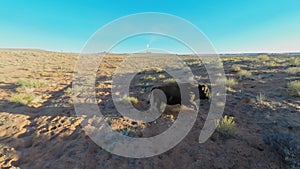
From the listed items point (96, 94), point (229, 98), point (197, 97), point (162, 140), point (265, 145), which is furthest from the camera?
point (96, 94)

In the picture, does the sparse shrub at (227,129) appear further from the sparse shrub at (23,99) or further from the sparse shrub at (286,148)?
the sparse shrub at (23,99)

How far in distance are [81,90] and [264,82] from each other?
31.6 ft

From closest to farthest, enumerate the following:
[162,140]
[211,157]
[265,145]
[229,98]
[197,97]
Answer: [211,157]
[265,145]
[162,140]
[197,97]
[229,98]

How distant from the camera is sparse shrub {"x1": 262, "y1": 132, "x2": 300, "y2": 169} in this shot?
13.0 feet

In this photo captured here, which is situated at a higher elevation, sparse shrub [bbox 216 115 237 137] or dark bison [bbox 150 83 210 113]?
dark bison [bbox 150 83 210 113]

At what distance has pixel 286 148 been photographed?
4215 millimetres

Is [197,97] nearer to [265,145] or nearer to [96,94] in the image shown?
[265,145]

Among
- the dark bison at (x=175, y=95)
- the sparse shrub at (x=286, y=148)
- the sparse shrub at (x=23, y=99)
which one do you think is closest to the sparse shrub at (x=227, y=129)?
the sparse shrub at (x=286, y=148)

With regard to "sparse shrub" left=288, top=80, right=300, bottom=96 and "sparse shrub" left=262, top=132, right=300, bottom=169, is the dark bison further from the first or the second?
"sparse shrub" left=288, top=80, right=300, bottom=96

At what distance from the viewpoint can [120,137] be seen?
201 inches

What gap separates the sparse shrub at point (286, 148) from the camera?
→ 156 inches

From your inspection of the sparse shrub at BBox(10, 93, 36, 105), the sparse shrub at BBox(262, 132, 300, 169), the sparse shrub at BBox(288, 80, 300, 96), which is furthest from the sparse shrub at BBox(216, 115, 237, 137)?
the sparse shrub at BBox(10, 93, 36, 105)

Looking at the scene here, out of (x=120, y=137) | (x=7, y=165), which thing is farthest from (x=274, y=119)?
(x=7, y=165)

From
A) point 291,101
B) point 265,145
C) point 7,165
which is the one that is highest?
point 291,101
